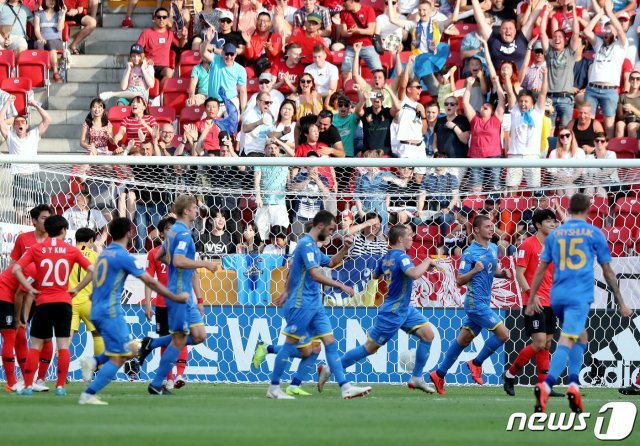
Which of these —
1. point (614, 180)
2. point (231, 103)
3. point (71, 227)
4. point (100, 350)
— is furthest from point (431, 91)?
point (100, 350)

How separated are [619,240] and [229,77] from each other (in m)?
7.59

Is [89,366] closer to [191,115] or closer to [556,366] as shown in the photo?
[556,366]

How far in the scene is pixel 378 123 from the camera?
19266 millimetres

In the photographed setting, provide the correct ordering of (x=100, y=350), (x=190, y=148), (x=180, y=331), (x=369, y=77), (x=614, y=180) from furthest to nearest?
1. (x=369, y=77)
2. (x=190, y=148)
3. (x=614, y=180)
4. (x=100, y=350)
5. (x=180, y=331)

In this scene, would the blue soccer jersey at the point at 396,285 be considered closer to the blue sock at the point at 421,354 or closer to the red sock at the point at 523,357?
the blue sock at the point at 421,354

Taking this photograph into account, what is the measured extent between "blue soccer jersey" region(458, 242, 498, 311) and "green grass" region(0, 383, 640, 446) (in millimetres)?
1104

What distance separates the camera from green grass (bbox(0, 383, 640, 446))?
8.80 m

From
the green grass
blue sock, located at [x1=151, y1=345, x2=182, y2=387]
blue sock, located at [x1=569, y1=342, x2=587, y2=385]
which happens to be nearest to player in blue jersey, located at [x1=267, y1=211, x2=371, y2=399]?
the green grass

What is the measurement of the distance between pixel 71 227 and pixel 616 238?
696 centimetres

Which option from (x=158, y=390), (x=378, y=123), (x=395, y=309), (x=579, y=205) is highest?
(x=378, y=123)

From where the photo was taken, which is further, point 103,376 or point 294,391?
point 294,391

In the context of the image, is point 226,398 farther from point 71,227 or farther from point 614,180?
point 614,180

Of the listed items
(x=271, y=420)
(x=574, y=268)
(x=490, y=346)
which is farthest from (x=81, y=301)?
(x=574, y=268)

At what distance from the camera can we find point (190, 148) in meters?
19.7
